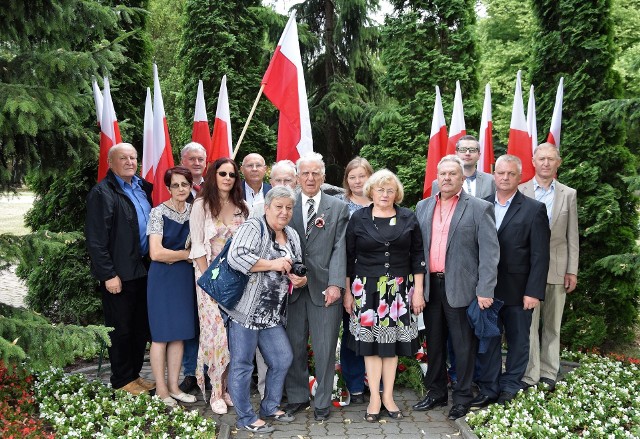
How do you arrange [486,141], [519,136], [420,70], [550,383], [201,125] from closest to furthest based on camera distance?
1. [550,383]
2. [519,136]
3. [201,125]
4. [486,141]
5. [420,70]

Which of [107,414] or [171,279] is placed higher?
[171,279]

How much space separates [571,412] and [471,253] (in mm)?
1456

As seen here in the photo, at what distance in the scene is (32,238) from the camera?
4.17 m

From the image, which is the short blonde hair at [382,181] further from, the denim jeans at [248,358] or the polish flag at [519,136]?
the polish flag at [519,136]

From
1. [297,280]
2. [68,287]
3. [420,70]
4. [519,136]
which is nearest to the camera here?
[297,280]

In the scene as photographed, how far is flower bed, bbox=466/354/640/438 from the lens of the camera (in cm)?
445

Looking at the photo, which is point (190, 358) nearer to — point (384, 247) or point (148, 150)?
point (384, 247)

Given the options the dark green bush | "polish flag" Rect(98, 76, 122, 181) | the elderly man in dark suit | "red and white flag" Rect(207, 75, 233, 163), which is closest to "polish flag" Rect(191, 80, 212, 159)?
"red and white flag" Rect(207, 75, 233, 163)

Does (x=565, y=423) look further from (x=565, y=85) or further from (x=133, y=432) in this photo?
(x=565, y=85)

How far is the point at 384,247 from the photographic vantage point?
468 cm

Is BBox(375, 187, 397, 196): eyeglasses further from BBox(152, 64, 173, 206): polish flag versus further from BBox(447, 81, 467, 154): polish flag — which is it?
BBox(447, 81, 467, 154): polish flag

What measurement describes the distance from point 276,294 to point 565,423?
7.51 ft

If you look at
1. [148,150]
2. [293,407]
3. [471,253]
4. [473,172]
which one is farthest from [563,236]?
[148,150]

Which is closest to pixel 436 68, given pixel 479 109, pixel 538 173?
pixel 479 109
